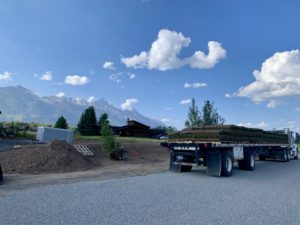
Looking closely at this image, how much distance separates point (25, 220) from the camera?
5473 millimetres

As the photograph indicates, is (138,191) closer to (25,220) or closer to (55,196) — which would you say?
(55,196)

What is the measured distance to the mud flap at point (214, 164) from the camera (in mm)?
13102

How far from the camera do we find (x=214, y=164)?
13.3 m

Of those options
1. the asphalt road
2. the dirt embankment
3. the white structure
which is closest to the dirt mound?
the dirt embankment

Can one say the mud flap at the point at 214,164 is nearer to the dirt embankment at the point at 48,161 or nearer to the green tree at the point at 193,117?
the dirt embankment at the point at 48,161

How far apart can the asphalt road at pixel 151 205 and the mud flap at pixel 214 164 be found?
2936mm

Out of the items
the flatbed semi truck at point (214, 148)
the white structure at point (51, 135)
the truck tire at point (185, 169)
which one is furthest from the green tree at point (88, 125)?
the truck tire at point (185, 169)

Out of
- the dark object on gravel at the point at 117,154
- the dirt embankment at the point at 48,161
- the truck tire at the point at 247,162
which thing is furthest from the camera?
the dark object on gravel at the point at 117,154

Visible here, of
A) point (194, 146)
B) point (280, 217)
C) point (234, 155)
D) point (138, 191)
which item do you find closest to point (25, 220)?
point (138, 191)

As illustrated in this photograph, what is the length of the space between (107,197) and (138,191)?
1348 mm

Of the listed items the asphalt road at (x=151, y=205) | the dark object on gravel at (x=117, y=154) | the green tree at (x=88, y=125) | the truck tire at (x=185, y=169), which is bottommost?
the asphalt road at (x=151, y=205)

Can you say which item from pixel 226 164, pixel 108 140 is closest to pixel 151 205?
pixel 226 164

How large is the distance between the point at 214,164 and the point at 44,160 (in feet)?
32.0

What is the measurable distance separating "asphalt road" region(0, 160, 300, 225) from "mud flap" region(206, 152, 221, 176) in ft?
9.63
